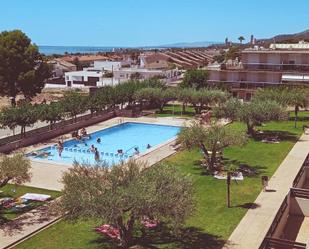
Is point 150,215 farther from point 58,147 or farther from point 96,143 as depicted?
point 96,143

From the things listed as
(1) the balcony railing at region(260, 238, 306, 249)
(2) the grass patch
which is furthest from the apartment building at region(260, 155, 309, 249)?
(2) the grass patch

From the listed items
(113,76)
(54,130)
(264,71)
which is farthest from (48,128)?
(113,76)

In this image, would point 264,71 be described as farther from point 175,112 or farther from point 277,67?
point 175,112

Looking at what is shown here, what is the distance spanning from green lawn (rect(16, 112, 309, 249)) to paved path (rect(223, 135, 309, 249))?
0.39 m

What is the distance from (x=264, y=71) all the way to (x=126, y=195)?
158 feet

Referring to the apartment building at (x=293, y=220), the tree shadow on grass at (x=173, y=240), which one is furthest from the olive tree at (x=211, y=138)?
the tree shadow on grass at (x=173, y=240)

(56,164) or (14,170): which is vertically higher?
(14,170)

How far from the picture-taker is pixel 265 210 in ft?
69.5

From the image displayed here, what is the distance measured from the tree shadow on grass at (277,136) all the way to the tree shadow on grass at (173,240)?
20.1 metres

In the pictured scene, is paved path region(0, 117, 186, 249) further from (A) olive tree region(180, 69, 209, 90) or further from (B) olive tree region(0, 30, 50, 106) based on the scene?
(A) olive tree region(180, 69, 209, 90)

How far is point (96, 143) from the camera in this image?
3931 centimetres

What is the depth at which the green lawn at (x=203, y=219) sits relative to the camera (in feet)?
58.0

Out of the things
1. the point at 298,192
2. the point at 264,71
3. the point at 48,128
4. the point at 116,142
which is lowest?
the point at 116,142

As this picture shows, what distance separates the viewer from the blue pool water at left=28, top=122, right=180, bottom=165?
34.2 metres
